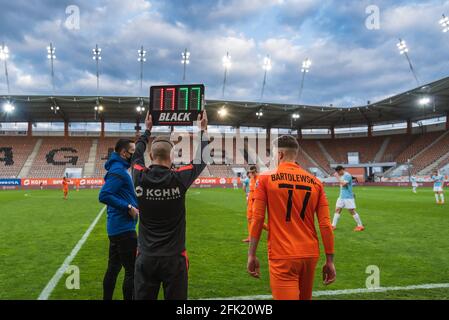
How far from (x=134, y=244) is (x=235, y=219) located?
9950mm

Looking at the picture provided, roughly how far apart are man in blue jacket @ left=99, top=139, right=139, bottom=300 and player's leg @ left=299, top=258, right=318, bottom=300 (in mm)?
2031

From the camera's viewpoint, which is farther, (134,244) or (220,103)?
(220,103)

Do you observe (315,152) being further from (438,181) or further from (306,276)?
(306,276)

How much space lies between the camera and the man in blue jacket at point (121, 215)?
4078 millimetres

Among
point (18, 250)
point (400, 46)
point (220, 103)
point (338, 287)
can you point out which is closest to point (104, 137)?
point (220, 103)

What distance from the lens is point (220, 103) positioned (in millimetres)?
48219

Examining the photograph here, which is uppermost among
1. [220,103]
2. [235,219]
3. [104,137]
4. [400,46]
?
[400,46]

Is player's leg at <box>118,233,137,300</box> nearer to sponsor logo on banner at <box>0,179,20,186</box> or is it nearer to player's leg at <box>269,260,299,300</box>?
player's leg at <box>269,260,299,300</box>

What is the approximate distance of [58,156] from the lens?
172ft

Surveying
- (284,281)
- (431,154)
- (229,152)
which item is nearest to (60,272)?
(284,281)

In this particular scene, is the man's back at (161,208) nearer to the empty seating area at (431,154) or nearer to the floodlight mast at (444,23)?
the floodlight mast at (444,23)

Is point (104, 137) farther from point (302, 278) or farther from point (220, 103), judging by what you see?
point (302, 278)

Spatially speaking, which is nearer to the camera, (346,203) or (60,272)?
(60,272)

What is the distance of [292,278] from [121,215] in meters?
2.24
